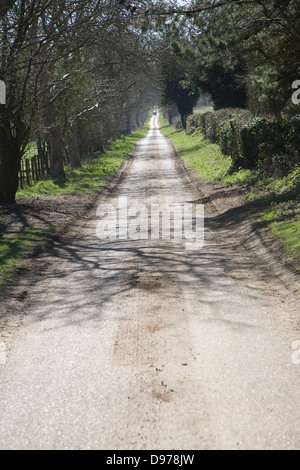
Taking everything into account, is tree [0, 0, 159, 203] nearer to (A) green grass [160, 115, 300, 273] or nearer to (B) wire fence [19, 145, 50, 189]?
(B) wire fence [19, 145, 50, 189]

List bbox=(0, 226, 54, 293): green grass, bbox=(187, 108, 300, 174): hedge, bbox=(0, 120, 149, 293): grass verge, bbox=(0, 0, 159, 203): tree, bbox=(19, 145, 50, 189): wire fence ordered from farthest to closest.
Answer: bbox=(19, 145, 50, 189): wire fence, bbox=(187, 108, 300, 174): hedge, bbox=(0, 0, 159, 203): tree, bbox=(0, 120, 149, 293): grass verge, bbox=(0, 226, 54, 293): green grass

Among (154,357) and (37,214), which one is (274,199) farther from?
(154,357)

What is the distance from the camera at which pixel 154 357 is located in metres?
5.28

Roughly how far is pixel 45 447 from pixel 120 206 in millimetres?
12702

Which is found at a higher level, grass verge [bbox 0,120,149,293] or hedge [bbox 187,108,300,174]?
hedge [bbox 187,108,300,174]

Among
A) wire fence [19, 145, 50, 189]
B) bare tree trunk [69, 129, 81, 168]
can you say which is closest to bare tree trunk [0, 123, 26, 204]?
wire fence [19, 145, 50, 189]

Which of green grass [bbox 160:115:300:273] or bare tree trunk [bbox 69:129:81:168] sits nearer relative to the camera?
green grass [bbox 160:115:300:273]

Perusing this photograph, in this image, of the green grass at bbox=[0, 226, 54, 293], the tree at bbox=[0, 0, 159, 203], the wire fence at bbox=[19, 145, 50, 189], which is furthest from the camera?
the wire fence at bbox=[19, 145, 50, 189]

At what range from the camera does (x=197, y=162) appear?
1069 inches

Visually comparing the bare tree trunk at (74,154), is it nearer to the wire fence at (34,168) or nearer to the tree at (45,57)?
the tree at (45,57)

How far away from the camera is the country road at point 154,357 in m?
3.98

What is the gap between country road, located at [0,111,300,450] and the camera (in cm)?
398

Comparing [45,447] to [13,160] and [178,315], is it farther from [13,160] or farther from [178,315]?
[13,160]

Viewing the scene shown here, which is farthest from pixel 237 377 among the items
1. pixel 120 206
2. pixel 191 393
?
pixel 120 206
